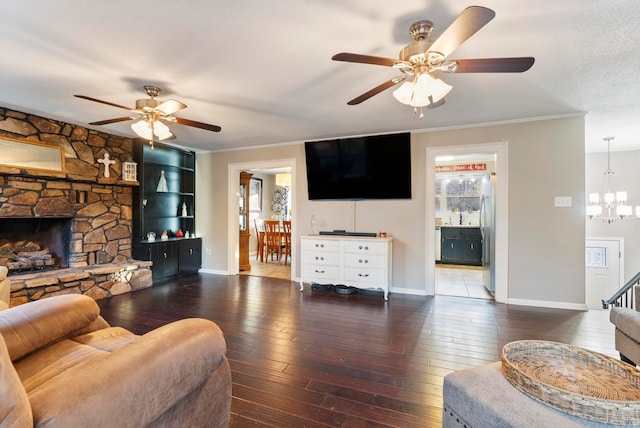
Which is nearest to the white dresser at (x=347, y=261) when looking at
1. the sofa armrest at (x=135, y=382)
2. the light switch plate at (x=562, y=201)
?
the light switch plate at (x=562, y=201)

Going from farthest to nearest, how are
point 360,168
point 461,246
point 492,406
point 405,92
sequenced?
point 461,246, point 360,168, point 405,92, point 492,406

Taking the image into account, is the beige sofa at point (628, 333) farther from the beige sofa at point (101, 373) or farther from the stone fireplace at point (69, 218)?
the stone fireplace at point (69, 218)

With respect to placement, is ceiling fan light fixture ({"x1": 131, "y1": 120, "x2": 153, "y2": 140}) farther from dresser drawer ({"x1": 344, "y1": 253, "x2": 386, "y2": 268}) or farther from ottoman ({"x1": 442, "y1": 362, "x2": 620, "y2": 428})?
ottoman ({"x1": 442, "y1": 362, "x2": 620, "y2": 428})

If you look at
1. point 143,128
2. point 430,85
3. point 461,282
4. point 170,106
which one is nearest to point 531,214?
point 461,282

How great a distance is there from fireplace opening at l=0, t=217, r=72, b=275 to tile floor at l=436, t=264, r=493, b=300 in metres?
5.41

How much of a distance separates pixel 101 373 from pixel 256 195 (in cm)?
737

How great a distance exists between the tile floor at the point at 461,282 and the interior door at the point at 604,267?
2077 millimetres

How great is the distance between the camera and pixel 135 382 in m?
0.95

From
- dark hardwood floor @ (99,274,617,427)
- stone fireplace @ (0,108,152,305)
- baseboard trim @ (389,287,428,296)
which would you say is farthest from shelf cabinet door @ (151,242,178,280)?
baseboard trim @ (389,287,428,296)

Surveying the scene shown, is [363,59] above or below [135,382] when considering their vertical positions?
above

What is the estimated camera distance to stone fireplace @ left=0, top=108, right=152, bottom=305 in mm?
3520

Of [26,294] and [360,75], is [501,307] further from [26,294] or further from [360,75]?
[26,294]

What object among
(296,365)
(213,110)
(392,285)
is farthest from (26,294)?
(392,285)

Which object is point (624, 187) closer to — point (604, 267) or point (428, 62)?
point (604, 267)
